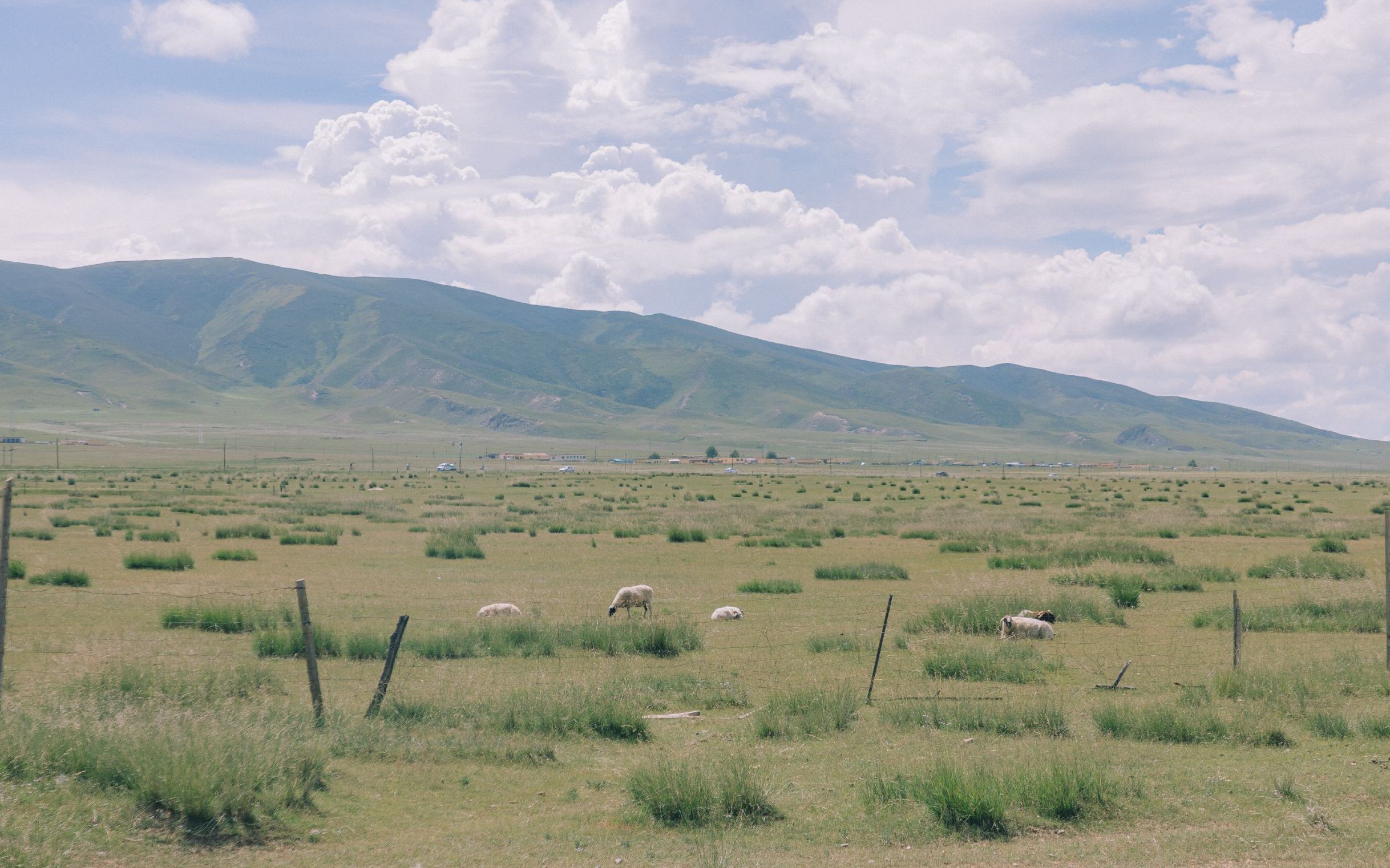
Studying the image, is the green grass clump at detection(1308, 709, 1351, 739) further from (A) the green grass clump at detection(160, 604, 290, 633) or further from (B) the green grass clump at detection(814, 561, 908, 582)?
(B) the green grass clump at detection(814, 561, 908, 582)

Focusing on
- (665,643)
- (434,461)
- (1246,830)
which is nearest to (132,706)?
Result: (665,643)

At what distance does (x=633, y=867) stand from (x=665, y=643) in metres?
9.55

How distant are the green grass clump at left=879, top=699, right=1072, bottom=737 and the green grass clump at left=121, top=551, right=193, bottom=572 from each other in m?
23.0

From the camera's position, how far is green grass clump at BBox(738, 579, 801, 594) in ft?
84.4

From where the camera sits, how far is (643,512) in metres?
55.0

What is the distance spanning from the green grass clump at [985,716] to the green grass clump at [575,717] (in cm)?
299

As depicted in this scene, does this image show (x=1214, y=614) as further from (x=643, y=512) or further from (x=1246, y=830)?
(x=643, y=512)

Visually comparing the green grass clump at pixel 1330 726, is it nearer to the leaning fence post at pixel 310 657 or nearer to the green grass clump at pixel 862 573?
the leaning fence post at pixel 310 657

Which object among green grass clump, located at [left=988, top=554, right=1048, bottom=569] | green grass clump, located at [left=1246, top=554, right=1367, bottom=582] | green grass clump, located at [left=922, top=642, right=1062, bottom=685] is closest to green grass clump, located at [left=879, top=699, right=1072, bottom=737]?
green grass clump, located at [left=922, top=642, right=1062, bottom=685]

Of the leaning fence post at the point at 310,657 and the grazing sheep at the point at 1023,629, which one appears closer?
the leaning fence post at the point at 310,657

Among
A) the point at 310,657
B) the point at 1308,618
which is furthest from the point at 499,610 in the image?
the point at 1308,618

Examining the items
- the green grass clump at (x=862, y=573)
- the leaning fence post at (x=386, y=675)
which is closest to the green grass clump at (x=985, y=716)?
the leaning fence post at (x=386, y=675)

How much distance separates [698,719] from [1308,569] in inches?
853

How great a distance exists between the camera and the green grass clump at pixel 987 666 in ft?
49.2
